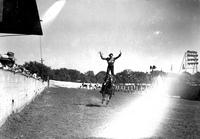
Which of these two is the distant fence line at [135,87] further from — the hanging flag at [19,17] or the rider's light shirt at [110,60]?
the hanging flag at [19,17]

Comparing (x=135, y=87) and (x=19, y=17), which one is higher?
(x=19, y=17)

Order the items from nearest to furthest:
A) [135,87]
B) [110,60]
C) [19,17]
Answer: [19,17]
[110,60]
[135,87]

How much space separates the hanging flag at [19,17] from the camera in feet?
26.4

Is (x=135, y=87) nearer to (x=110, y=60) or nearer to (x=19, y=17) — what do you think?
(x=110, y=60)

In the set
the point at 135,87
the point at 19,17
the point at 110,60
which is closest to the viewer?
the point at 19,17

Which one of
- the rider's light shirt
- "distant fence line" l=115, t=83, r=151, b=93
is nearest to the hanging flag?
the rider's light shirt

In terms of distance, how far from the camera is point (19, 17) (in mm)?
8383

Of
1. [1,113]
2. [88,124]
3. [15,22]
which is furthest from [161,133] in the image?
[15,22]

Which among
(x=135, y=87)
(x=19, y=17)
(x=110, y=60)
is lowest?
(x=135, y=87)

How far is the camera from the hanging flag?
26.4 feet

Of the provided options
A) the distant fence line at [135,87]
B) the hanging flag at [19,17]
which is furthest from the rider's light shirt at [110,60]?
the distant fence line at [135,87]

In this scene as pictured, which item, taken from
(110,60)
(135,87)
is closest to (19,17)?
(110,60)

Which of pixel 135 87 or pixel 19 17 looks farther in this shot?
pixel 135 87

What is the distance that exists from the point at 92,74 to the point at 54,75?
31.7 metres
